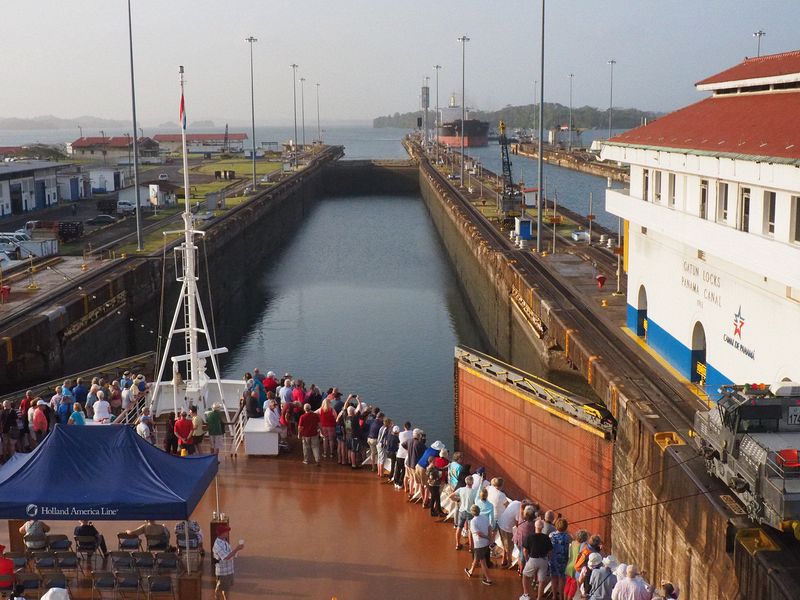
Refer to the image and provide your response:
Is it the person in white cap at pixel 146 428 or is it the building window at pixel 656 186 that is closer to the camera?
the person in white cap at pixel 146 428

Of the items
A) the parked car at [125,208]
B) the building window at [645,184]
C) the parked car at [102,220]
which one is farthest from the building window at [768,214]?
the parked car at [125,208]

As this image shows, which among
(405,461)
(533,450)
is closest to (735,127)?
(533,450)

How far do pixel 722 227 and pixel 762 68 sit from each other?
5729mm

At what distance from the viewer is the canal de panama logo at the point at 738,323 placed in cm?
1716

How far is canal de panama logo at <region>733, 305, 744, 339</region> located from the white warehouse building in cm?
2

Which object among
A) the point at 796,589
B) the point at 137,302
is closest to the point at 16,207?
the point at 137,302

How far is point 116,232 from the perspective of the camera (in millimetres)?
53062

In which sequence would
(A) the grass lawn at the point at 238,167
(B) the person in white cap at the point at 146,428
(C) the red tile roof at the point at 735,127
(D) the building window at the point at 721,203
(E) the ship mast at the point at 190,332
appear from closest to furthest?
(C) the red tile roof at the point at 735,127 < (B) the person in white cap at the point at 146,428 < (E) the ship mast at the point at 190,332 < (D) the building window at the point at 721,203 < (A) the grass lawn at the point at 238,167

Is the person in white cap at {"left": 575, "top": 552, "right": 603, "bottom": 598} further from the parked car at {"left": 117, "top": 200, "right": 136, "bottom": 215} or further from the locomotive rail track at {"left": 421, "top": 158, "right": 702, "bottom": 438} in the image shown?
the parked car at {"left": 117, "top": 200, "right": 136, "bottom": 215}

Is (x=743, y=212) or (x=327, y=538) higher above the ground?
(x=743, y=212)

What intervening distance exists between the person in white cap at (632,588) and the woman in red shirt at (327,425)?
720 centimetres

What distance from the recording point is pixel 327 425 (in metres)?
16.2

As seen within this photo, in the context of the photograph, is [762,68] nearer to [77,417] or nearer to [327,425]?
[327,425]

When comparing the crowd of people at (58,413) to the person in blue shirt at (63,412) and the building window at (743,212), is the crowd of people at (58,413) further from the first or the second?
the building window at (743,212)
